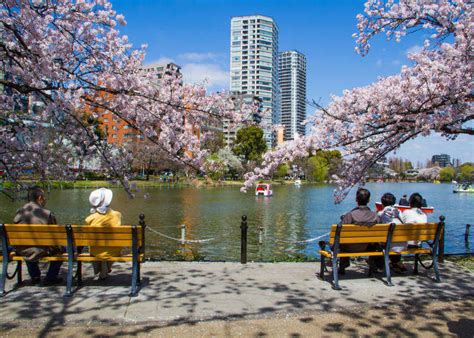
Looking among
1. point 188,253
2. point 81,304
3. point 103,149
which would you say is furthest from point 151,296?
point 188,253

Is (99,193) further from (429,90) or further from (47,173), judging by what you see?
(429,90)

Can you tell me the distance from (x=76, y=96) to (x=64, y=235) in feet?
7.85

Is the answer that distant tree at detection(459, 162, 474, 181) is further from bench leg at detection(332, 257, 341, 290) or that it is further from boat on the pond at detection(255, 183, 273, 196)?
bench leg at detection(332, 257, 341, 290)

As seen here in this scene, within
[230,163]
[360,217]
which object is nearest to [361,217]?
[360,217]

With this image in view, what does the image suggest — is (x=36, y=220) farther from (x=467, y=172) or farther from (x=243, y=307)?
(x=467, y=172)

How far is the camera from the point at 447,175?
5906 inches

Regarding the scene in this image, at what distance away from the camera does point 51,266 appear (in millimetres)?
5891

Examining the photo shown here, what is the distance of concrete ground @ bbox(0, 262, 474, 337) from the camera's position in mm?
4348

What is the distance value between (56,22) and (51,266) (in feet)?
13.0

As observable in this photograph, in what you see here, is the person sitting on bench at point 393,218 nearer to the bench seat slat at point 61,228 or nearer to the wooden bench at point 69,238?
the wooden bench at point 69,238

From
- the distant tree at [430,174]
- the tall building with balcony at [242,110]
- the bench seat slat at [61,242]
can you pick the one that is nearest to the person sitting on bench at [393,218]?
the tall building with balcony at [242,110]

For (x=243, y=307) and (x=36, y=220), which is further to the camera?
(x=36, y=220)

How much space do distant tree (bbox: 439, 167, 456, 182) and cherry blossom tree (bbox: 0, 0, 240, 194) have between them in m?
161

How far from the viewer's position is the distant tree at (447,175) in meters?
149
